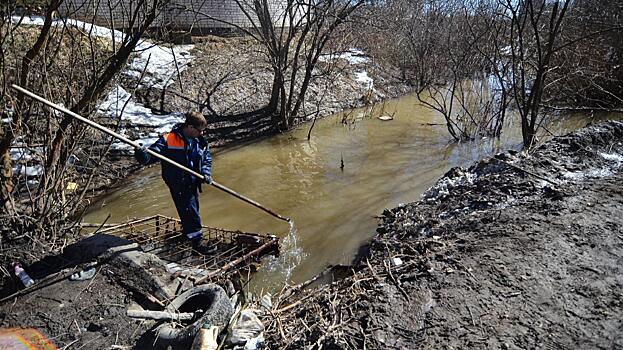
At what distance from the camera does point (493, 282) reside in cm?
350

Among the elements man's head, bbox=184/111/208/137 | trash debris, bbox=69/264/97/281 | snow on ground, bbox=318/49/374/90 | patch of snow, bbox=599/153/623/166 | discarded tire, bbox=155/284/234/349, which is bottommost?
discarded tire, bbox=155/284/234/349

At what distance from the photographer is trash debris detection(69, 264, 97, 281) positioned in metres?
3.80

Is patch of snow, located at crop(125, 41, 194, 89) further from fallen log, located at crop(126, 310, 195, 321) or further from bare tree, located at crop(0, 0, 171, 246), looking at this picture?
fallen log, located at crop(126, 310, 195, 321)

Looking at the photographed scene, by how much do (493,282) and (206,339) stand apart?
233cm

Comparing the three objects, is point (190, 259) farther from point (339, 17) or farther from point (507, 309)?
point (339, 17)

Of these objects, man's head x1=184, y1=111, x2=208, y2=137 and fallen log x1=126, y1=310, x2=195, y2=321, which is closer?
fallen log x1=126, y1=310, x2=195, y2=321

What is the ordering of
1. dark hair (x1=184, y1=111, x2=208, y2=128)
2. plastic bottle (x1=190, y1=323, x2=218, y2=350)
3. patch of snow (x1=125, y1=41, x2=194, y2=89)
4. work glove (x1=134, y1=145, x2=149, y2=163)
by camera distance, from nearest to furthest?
1. plastic bottle (x1=190, y1=323, x2=218, y2=350)
2. work glove (x1=134, y1=145, x2=149, y2=163)
3. dark hair (x1=184, y1=111, x2=208, y2=128)
4. patch of snow (x1=125, y1=41, x2=194, y2=89)

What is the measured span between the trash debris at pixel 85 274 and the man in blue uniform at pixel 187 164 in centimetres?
146

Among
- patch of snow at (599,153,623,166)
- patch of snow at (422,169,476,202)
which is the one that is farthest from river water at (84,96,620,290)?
patch of snow at (599,153,623,166)

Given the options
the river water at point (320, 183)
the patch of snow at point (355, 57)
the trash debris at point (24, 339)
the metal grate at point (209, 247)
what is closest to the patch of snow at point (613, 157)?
the river water at point (320, 183)

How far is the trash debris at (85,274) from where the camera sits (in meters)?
3.80

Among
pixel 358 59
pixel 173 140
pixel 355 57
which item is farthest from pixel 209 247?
pixel 355 57

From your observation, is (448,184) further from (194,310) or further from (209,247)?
(194,310)

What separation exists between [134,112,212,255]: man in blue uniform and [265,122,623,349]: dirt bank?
1.77 metres
